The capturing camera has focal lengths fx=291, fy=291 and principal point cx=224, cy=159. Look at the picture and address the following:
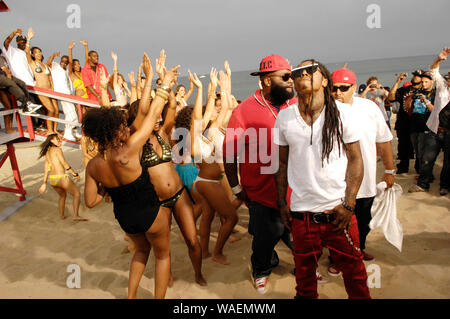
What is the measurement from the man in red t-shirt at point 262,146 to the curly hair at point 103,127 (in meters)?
1.07

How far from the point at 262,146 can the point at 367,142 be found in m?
1.02

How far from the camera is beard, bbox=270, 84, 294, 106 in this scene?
2.85 meters

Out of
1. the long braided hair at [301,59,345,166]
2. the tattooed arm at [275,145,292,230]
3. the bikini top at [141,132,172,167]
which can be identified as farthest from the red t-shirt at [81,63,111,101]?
the long braided hair at [301,59,345,166]

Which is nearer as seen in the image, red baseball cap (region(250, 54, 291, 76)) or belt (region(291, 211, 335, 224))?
belt (region(291, 211, 335, 224))

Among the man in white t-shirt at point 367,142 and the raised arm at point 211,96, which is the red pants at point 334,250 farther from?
the raised arm at point 211,96

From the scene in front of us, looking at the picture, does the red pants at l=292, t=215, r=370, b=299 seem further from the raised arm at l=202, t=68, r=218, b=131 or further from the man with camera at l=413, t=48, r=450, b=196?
the man with camera at l=413, t=48, r=450, b=196

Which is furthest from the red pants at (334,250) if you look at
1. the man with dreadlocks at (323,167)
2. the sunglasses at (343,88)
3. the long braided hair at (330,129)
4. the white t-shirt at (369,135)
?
the sunglasses at (343,88)

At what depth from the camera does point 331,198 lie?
2.09 metres

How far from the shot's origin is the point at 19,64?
7.13m

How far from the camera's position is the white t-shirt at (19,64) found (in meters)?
7.02

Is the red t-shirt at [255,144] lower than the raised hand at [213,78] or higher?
lower

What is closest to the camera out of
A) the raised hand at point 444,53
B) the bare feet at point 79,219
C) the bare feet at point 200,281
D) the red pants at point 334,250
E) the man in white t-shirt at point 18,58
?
the red pants at point 334,250

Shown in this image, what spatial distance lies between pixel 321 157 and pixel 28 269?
14.2 feet
